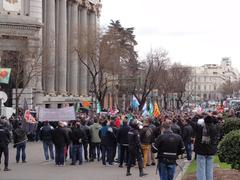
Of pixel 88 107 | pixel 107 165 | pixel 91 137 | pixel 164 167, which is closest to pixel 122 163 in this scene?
pixel 107 165

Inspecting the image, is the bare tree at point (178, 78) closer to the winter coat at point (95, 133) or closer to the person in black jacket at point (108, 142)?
the winter coat at point (95, 133)

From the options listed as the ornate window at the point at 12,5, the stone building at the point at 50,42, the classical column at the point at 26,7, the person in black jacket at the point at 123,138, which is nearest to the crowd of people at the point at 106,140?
the person in black jacket at the point at 123,138

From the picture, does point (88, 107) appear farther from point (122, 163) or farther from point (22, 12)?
point (122, 163)

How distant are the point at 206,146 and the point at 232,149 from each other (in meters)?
2.60

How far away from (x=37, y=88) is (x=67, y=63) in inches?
499

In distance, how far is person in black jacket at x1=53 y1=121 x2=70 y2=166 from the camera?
20234 mm

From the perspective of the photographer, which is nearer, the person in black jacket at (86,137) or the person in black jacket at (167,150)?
the person in black jacket at (167,150)

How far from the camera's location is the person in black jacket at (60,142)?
20.2 meters

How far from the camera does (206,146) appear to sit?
11.9 meters

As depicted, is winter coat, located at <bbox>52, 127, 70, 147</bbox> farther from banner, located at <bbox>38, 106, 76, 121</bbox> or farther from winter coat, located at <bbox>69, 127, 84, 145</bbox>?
banner, located at <bbox>38, 106, 76, 121</bbox>

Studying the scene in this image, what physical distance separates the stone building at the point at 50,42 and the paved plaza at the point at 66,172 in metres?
26.2

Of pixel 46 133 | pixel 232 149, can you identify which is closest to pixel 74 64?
pixel 46 133

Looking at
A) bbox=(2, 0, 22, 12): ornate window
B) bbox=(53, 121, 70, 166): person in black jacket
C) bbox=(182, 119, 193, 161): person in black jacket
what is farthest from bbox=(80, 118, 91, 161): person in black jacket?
bbox=(2, 0, 22, 12): ornate window

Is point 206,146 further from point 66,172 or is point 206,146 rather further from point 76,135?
point 76,135
